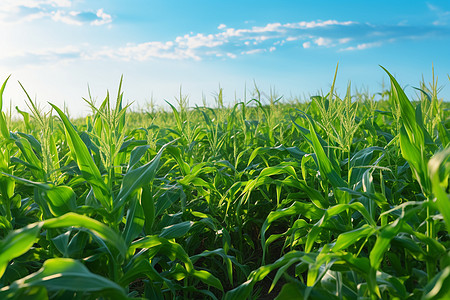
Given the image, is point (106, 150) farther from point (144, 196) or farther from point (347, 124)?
point (347, 124)

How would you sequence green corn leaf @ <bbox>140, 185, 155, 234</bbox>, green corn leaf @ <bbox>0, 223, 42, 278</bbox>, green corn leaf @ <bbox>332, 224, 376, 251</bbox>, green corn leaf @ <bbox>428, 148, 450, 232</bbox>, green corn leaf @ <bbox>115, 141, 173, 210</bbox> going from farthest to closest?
green corn leaf @ <bbox>140, 185, 155, 234</bbox>
green corn leaf @ <bbox>115, 141, 173, 210</bbox>
green corn leaf @ <bbox>332, 224, 376, 251</bbox>
green corn leaf @ <bbox>0, 223, 42, 278</bbox>
green corn leaf @ <bbox>428, 148, 450, 232</bbox>

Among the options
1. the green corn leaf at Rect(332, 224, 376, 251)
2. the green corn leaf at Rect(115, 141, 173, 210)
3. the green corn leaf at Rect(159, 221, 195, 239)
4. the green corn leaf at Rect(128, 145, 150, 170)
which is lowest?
the green corn leaf at Rect(159, 221, 195, 239)

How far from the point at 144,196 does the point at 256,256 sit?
1154 mm

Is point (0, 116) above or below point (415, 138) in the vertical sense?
above

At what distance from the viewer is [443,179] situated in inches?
48.4

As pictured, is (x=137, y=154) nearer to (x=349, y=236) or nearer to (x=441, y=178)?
(x=349, y=236)

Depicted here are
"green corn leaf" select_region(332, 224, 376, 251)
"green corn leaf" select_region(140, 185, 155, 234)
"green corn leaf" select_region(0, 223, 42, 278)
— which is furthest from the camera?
"green corn leaf" select_region(140, 185, 155, 234)

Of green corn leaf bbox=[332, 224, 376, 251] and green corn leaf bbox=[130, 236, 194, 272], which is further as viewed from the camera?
green corn leaf bbox=[130, 236, 194, 272]

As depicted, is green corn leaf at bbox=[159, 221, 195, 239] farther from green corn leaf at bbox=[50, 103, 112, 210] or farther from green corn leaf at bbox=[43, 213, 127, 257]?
green corn leaf at bbox=[43, 213, 127, 257]

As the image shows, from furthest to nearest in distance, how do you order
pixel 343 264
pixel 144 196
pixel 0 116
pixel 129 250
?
pixel 0 116
pixel 144 196
pixel 129 250
pixel 343 264

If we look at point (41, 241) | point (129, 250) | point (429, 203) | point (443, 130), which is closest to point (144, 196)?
point (129, 250)

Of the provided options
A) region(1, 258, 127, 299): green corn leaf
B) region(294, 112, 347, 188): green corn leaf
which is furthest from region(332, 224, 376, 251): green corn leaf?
region(1, 258, 127, 299): green corn leaf

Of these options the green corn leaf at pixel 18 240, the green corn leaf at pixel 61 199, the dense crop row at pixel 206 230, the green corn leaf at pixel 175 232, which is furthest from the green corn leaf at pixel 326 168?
the green corn leaf at pixel 18 240

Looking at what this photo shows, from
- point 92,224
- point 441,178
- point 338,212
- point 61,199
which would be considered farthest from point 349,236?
point 61,199
